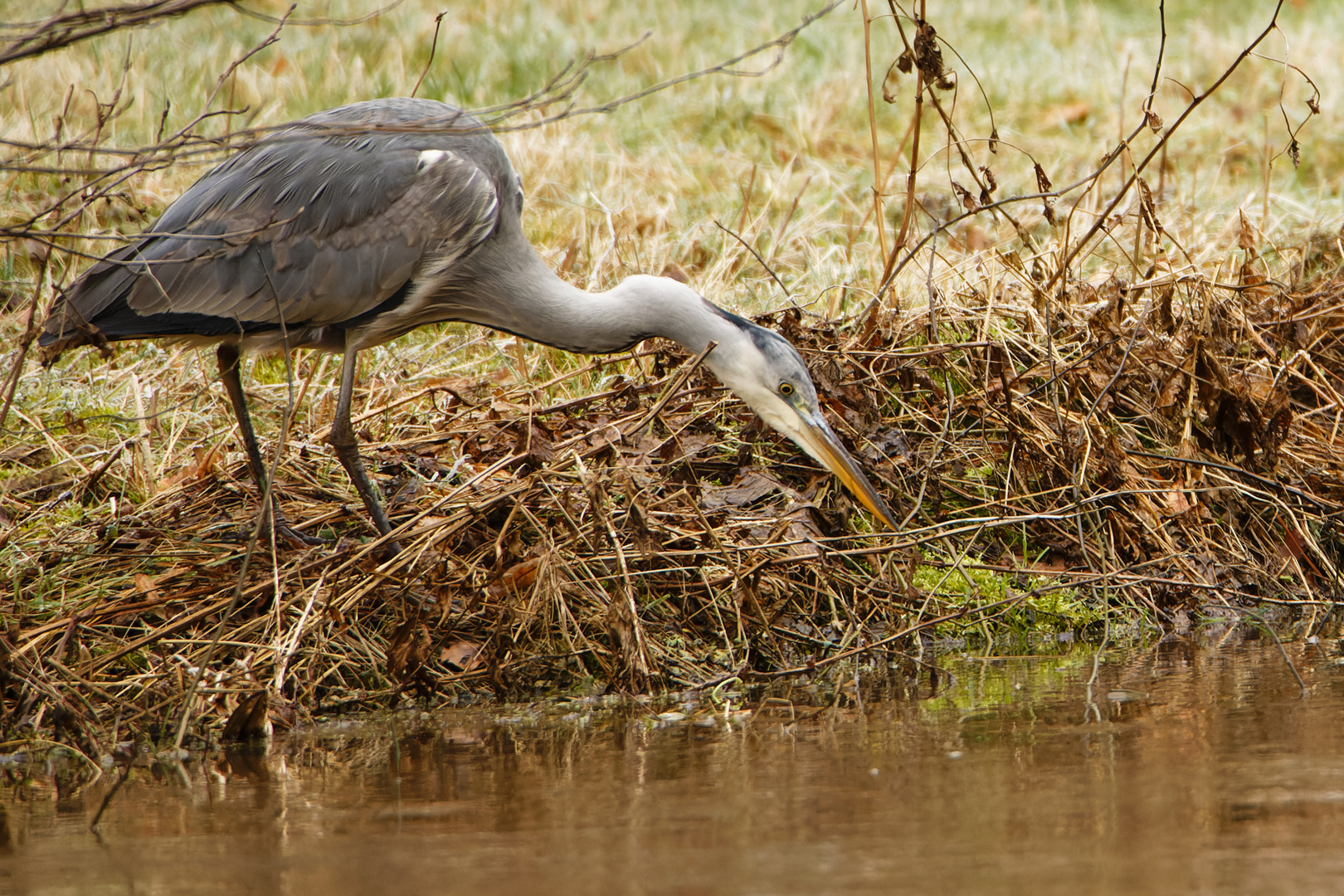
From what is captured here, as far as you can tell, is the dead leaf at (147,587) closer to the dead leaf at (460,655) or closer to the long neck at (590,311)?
the dead leaf at (460,655)

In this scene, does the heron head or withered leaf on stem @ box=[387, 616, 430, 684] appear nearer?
withered leaf on stem @ box=[387, 616, 430, 684]

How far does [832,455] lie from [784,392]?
0.24 m

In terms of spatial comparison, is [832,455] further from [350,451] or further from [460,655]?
[350,451]

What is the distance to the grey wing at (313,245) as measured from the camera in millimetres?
4480

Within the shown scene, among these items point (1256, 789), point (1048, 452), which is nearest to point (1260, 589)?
point (1048, 452)

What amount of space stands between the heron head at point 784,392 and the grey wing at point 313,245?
89 centimetres

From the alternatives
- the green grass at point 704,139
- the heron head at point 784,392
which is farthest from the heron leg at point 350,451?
the heron head at point 784,392

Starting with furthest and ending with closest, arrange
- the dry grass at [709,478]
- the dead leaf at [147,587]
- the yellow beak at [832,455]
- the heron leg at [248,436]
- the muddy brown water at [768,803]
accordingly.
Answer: the heron leg at [248,436], the yellow beak at [832,455], the dead leaf at [147,587], the dry grass at [709,478], the muddy brown water at [768,803]

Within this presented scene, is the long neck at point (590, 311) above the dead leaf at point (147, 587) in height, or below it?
above

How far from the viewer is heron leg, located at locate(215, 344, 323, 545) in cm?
441

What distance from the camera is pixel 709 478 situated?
15.9 feet

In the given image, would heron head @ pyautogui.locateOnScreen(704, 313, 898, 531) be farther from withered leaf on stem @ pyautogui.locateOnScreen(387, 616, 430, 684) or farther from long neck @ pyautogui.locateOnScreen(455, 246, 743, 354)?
withered leaf on stem @ pyautogui.locateOnScreen(387, 616, 430, 684)

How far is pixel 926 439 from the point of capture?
4961 millimetres

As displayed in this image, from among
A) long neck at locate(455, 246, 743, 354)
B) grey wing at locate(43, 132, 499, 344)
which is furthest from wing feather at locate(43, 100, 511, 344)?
long neck at locate(455, 246, 743, 354)
